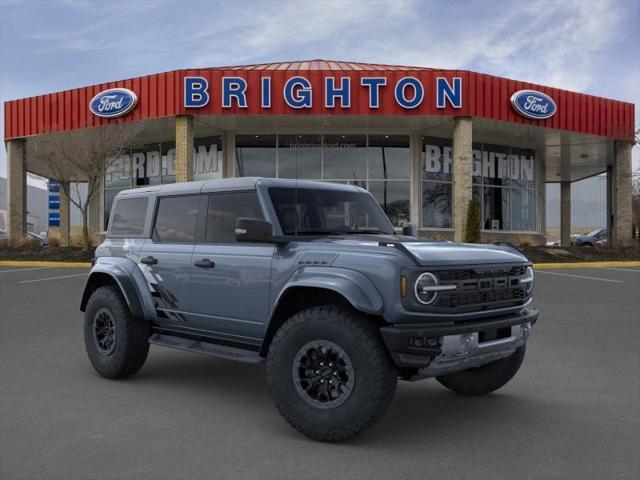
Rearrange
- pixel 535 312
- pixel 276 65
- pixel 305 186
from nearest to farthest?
1. pixel 535 312
2. pixel 305 186
3. pixel 276 65

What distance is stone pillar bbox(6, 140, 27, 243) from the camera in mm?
25156

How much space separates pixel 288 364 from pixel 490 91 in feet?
64.2

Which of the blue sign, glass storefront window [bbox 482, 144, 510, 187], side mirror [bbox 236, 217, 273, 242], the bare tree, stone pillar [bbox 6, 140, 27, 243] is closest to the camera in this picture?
side mirror [bbox 236, 217, 273, 242]

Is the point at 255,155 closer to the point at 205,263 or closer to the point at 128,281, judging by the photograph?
the point at 128,281

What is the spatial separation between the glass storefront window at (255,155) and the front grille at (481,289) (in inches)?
805

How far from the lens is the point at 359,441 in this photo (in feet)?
12.9

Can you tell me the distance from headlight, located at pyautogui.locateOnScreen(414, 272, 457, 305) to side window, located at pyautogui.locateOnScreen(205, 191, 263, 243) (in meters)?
1.58

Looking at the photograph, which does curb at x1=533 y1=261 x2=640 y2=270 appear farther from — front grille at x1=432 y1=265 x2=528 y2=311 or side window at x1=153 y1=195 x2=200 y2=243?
side window at x1=153 y1=195 x2=200 y2=243

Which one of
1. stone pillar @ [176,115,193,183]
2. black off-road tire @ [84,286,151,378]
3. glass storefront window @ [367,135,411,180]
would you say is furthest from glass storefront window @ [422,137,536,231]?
black off-road tire @ [84,286,151,378]

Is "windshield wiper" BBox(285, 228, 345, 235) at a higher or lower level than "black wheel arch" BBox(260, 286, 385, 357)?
higher

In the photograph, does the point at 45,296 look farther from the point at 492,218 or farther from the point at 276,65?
the point at 492,218

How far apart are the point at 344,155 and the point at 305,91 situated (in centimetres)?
439

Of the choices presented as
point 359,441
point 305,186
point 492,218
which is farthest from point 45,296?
point 492,218

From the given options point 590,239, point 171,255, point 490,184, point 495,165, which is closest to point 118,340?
point 171,255
